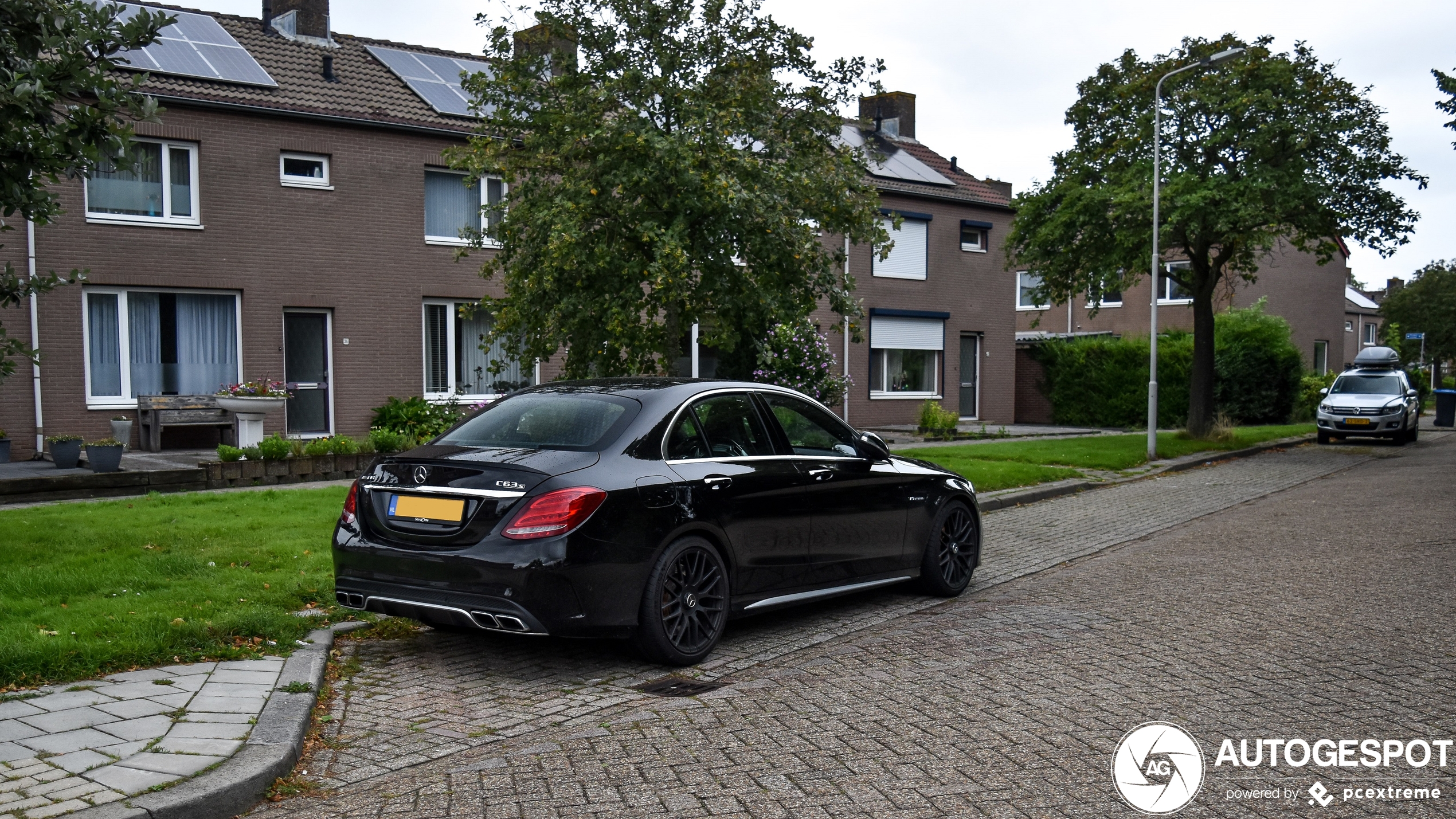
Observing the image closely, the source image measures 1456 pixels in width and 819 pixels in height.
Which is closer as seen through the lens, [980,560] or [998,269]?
[980,560]

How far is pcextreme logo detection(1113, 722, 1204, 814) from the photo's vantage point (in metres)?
4.04

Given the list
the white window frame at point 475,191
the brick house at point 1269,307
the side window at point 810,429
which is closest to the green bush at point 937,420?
the white window frame at point 475,191

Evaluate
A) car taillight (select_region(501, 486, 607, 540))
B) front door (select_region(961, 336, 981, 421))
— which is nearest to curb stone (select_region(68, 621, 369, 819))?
car taillight (select_region(501, 486, 607, 540))

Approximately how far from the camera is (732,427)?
6602mm

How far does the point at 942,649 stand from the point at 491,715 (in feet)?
8.38

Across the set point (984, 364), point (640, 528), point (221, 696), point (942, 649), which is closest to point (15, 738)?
point (221, 696)

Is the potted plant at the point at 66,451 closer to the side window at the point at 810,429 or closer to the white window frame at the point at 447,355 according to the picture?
the white window frame at the point at 447,355

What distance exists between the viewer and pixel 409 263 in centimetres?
1933

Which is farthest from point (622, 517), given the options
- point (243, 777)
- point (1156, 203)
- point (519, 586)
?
point (1156, 203)

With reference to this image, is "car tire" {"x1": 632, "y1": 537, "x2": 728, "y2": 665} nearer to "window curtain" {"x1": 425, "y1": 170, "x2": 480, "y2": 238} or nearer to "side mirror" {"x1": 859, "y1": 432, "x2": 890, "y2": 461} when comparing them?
"side mirror" {"x1": 859, "y1": 432, "x2": 890, "y2": 461}

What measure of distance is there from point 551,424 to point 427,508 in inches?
32.8

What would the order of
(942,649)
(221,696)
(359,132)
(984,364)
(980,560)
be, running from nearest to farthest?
1. (221,696)
2. (942,649)
3. (980,560)
4. (359,132)
5. (984,364)

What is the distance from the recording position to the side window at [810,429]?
22.9ft

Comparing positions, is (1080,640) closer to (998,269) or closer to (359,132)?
(359,132)
